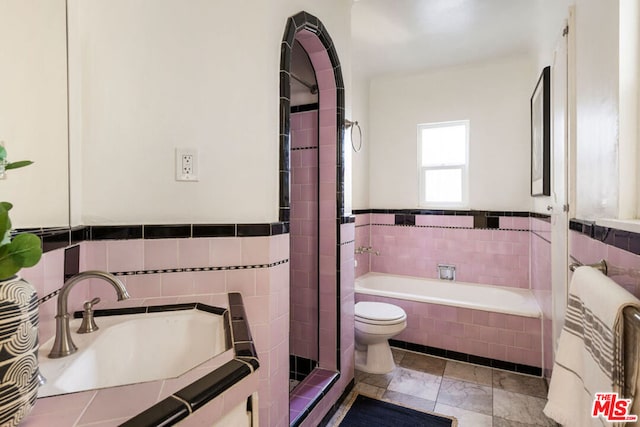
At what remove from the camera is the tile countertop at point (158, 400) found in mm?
591

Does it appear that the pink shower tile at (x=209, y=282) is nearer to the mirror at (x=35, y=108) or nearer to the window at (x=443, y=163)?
the mirror at (x=35, y=108)

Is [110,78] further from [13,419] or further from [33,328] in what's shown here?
[13,419]

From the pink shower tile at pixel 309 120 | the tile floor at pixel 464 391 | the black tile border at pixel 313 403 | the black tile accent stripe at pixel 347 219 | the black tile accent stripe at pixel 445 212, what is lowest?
the tile floor at pixel 464 391

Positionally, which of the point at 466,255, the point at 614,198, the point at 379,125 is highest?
the point at 379,125

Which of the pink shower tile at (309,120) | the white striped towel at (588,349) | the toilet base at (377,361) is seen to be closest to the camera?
the white striped towel at (588,349)

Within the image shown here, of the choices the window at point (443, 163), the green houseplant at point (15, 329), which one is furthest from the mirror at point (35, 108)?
the window at point (443, 163)

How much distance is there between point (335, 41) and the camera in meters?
→ 1.98

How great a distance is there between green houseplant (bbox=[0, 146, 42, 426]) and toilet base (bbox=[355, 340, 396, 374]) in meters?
2.22

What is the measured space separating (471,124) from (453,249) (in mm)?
1262

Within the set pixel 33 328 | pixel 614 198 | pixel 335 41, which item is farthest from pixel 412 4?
pixel 33 328

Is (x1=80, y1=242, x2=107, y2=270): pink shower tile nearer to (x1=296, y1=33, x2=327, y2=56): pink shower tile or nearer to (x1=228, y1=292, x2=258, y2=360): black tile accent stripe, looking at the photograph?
(x1=228, y1=292, x2=258, y2=360): black tile accent stripe

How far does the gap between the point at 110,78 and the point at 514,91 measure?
3238mm

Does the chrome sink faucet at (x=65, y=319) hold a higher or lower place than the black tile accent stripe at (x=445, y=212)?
lower

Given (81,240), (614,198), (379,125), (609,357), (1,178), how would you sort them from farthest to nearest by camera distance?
A: (379,125) → (81,240) → (614,198) → (1,178) → (609,357)
